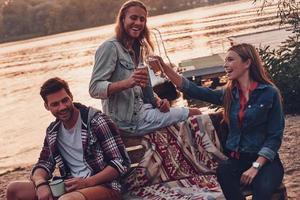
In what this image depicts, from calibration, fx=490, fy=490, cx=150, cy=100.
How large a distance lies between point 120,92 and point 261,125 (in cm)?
136

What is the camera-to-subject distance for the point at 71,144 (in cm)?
421

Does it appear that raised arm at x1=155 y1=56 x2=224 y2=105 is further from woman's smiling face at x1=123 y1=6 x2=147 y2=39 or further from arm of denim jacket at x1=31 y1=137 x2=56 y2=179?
arm of denim jacket at x1=31 y1=137 x2=56 y2=179

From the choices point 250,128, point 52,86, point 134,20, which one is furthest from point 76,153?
point 250,128

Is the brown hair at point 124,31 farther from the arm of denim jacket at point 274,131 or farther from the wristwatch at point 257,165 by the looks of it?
the wristwatch at point 257,165

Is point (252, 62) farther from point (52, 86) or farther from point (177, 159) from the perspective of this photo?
point (52, 86)

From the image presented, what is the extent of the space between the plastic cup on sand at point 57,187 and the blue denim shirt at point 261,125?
1401 mm

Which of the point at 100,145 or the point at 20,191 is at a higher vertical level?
the point at 100,145

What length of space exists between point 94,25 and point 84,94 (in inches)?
2995

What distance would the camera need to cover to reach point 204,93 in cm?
435

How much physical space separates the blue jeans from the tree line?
90055mm

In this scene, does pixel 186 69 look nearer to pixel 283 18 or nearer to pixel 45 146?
pixel 283 18

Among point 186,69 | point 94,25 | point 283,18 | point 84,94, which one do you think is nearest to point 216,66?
point 186,69

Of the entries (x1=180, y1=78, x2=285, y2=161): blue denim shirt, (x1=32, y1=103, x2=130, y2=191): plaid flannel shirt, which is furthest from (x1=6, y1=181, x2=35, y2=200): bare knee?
(x1=180, y1=78, x2=285, y2=161): blue denim shirt

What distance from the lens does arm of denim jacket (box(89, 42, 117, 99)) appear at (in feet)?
14.7
